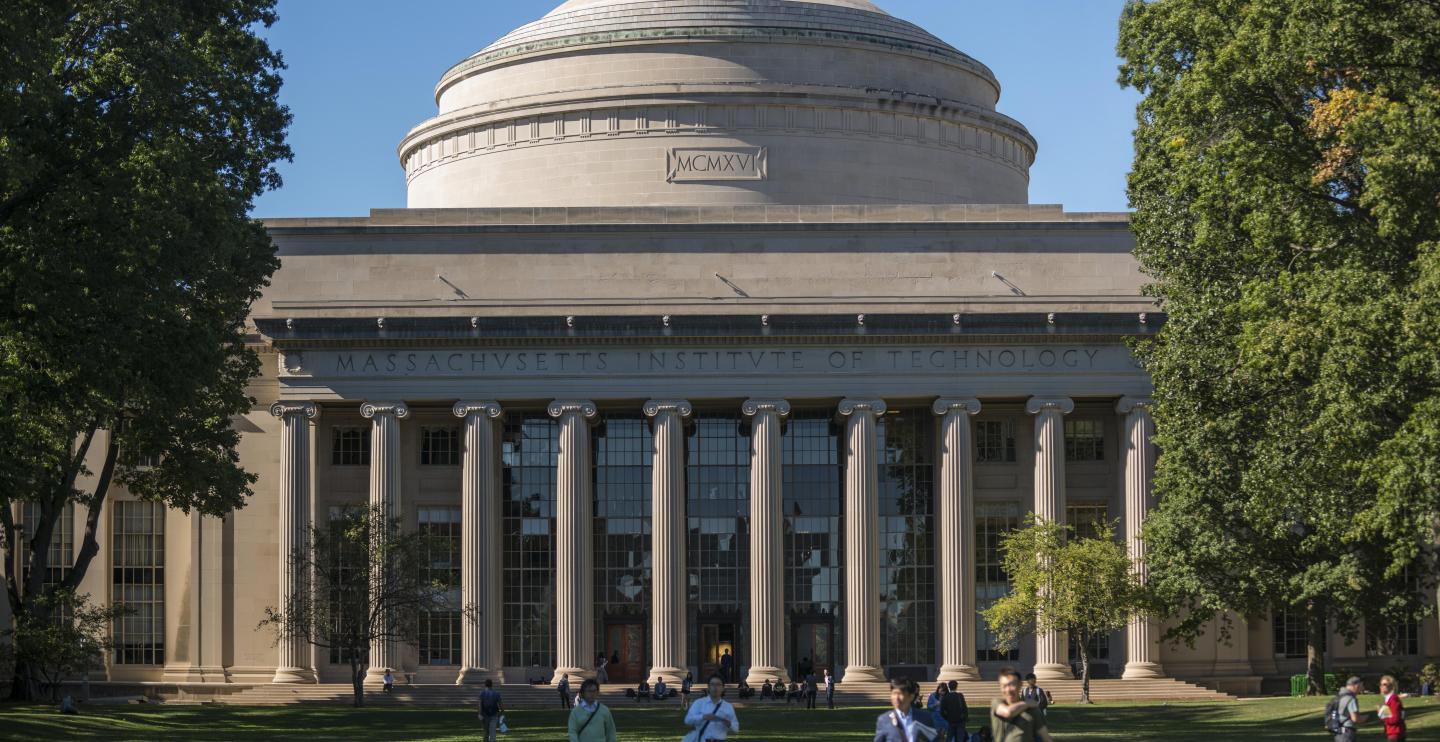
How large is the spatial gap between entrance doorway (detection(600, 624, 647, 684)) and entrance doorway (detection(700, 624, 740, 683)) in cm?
209

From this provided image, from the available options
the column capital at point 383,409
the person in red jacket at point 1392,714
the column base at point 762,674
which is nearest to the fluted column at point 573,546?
the column capital at point 383,409

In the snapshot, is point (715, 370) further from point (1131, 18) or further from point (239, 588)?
point (1131, 18)

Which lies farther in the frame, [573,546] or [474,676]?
[573,546]

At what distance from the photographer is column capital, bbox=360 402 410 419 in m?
72.8

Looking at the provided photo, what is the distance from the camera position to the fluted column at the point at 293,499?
72125 millimetres

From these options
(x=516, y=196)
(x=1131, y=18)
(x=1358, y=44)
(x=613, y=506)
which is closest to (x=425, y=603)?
(x=613, y=506)

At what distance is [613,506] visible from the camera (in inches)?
2963

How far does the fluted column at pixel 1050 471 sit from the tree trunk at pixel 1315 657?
26.2ft

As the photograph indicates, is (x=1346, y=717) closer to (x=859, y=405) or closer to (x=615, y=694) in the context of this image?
(x=859, y=405)

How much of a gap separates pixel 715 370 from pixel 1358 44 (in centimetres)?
3562

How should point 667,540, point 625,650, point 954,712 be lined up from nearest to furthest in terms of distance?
point 954,712 < point 667,540 < point 625,650

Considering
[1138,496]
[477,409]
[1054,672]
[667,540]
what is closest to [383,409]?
[477,409]

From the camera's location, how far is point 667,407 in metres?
72.6

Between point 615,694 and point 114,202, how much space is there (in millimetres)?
31513
